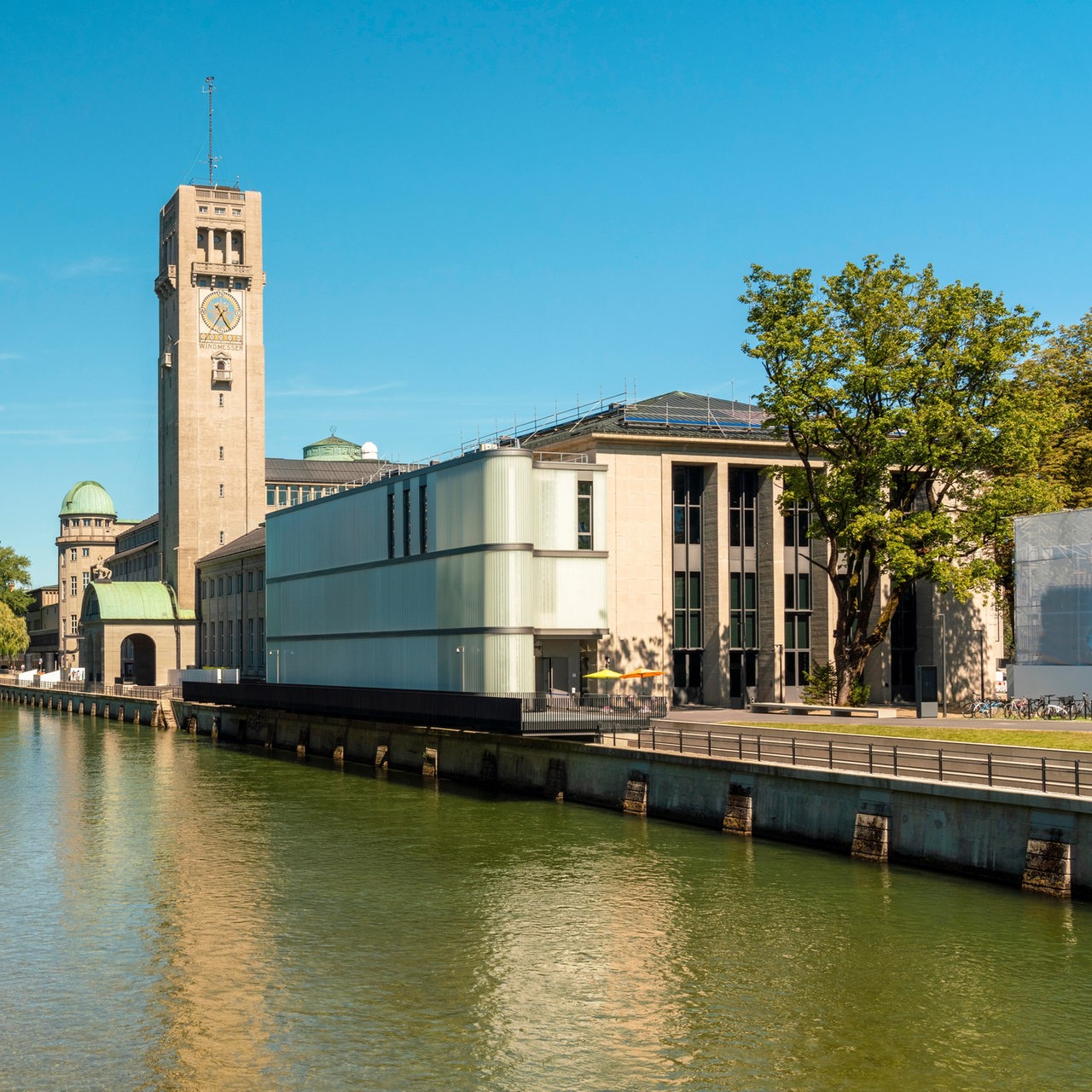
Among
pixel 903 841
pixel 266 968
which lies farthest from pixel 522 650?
pixel 266 968

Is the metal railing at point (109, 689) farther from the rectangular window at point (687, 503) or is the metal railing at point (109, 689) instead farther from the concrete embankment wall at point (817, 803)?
the concrete embankment wall at point (817, 803)

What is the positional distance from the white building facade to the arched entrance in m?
89.6

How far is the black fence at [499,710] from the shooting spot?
5147 cm

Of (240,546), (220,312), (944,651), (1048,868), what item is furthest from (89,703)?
(1048,868)

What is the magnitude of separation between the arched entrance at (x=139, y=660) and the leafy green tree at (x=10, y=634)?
31805mm

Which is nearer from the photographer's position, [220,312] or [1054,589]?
[1054,589]

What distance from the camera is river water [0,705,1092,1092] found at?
22.9m

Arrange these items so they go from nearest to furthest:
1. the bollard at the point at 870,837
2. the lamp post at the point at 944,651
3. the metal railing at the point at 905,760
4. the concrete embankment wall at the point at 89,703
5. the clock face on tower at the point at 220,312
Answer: the metal railing at the point at 905,760 → the bollard at the point at 870,837 → the lamp post at the point at 944,651 → the concrete embankment wall at the point at 89,703 → the clock face on tower at the point at 220,312

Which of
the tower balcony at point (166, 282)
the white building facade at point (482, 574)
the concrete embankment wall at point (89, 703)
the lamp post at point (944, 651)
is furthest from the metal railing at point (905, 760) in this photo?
the tower balcony at point (166, 282)

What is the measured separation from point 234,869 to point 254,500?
363ft

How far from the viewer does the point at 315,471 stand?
17325 cm

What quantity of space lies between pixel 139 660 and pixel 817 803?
130 m

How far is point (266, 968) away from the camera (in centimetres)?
2895

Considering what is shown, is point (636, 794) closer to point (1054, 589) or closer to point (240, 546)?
point (1054, 589)
